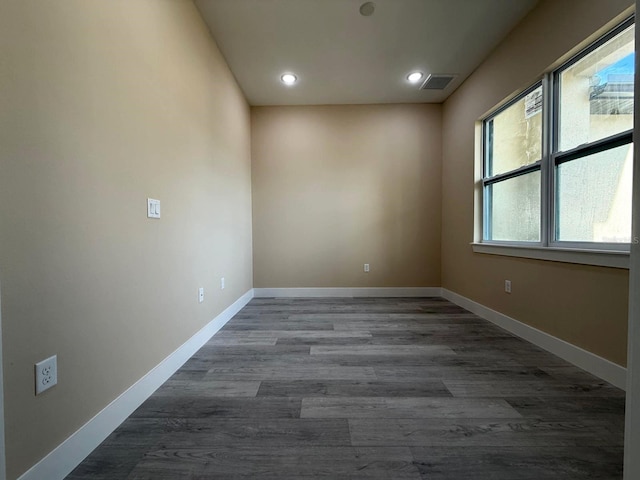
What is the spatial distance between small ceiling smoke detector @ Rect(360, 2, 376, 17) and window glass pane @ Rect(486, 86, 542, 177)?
1.53 metres

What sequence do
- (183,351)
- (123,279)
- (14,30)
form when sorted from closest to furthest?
(14,30)
(123,279)
(183,351)

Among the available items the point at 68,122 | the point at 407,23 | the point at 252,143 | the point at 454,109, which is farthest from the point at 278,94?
the point at 68,122

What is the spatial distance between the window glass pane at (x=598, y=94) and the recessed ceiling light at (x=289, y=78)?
2.47 m

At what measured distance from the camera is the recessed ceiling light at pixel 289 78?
3.03 meters

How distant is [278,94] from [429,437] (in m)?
3.73

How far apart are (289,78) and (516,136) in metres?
2.46

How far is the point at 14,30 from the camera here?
0.84m

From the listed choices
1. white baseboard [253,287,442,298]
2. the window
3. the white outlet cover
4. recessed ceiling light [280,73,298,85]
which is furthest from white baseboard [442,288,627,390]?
recessed ceiling light [280,73,298,85]

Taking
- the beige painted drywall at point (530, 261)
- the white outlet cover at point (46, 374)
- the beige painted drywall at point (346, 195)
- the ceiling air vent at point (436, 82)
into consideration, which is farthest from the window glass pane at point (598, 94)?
the white outlet cover at point (46, 374)

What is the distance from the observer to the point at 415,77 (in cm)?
311

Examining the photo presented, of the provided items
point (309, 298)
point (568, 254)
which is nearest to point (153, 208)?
point (309, 298)

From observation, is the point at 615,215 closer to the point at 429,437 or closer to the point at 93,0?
the point at 429,437

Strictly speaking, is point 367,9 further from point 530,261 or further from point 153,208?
point 530,261

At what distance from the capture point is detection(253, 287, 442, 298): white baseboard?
A: 3812 millimetres
